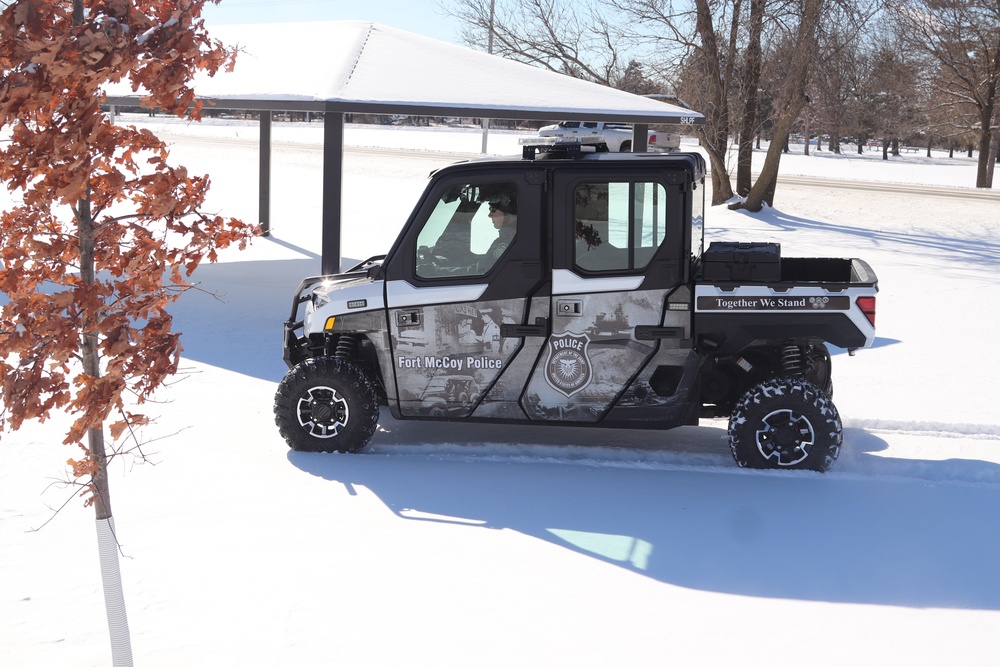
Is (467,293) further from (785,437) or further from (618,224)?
(785,437)

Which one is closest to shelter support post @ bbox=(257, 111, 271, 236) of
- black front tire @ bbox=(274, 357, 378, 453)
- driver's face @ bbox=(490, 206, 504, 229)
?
black front tire @ bbox=(274, 357, 378, 453)

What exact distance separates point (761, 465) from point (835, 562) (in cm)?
133

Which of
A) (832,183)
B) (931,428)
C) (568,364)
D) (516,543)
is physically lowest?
(516,543)

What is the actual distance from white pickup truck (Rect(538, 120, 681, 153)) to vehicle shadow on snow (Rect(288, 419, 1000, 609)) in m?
15.4

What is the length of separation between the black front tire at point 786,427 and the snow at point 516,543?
125 mm

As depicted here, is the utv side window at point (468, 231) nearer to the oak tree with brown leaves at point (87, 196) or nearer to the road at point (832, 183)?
the oak tree with brown leaves at point (87, 196)

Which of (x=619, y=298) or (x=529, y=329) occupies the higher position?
(x=619, y=298)

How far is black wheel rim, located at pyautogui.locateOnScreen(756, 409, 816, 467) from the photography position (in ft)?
22.0

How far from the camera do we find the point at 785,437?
6.75 meters

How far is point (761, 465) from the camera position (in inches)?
268

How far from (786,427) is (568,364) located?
1451 mm

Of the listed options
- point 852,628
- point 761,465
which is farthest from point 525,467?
point 852,628

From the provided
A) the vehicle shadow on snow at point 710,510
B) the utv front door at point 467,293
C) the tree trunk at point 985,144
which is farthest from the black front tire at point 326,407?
the tree trunk at point 985,144

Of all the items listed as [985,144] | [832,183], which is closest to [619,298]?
[832,183]
